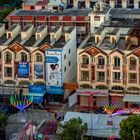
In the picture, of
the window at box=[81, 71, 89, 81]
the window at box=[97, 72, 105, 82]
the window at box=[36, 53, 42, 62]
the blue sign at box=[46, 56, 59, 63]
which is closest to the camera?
the window at box=[97, 72, 105, 82]

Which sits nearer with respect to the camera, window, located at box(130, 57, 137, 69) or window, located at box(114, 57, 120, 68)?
window, located at box(130, 57, 137, 69)

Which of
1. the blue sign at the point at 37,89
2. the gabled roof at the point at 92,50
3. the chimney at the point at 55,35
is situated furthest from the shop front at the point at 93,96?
the chimney at the point at 55,35

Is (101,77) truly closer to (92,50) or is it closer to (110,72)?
(110,72)

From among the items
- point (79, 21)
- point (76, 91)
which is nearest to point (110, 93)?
point (76, 91)

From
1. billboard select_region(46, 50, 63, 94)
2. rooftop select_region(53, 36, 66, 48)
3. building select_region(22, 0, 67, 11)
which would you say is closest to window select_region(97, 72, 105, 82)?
billboard select_region(46, 50, 63, 94)

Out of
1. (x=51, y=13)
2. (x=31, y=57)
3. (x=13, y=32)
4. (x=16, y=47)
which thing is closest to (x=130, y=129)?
(x=31, y=57)

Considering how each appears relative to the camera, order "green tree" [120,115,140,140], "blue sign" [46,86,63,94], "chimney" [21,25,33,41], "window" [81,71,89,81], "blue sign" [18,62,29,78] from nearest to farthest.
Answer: "green tree" [120,115,140,140] → "window" [81,71,89,81] → "blue sign" [46,86,63,94] → "blue sign" [18,62,29,78] → "chimney" [21,25,33,41]

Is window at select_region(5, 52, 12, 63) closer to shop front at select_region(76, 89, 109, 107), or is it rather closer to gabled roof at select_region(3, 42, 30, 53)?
gabled roof at select_region(3, 42, 30, 53)

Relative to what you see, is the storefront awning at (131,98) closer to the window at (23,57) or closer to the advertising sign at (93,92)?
the advertising sign at (93,92)

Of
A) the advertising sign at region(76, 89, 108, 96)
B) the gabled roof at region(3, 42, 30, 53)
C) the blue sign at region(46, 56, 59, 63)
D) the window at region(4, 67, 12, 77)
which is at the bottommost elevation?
the advertising sign at region(76, 89, 108, 96)
